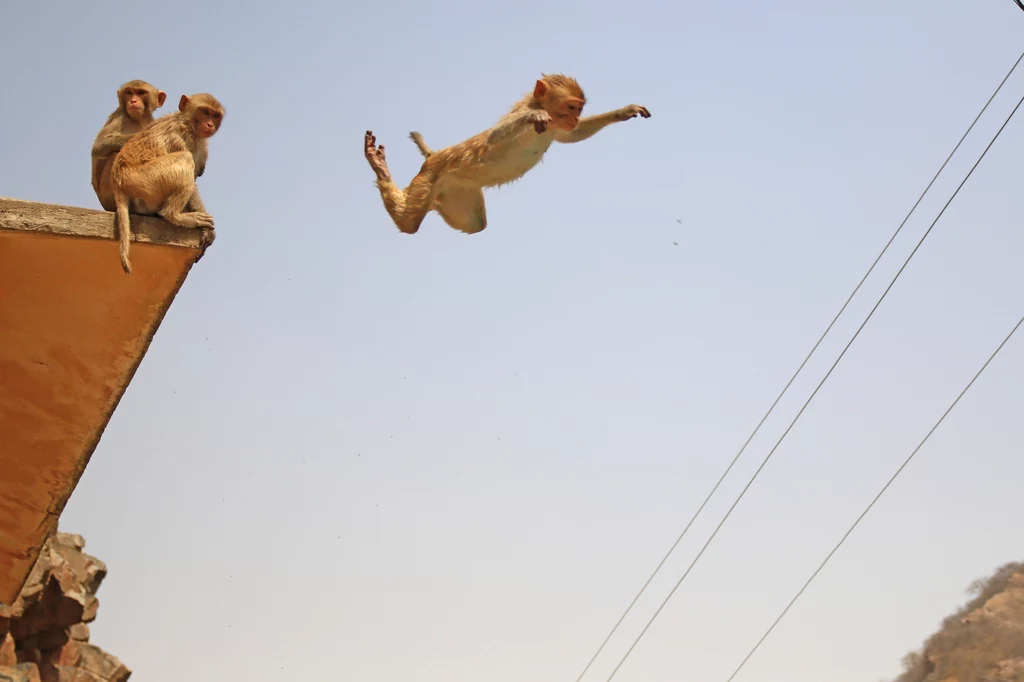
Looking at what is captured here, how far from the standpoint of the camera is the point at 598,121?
25.6 ft

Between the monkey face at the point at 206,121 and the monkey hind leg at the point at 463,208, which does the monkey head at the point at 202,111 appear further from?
the monkey hind leg at the point at 463,208

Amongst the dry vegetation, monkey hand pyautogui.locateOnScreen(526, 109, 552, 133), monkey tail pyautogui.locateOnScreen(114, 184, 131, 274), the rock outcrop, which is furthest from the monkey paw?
the dry vegetation

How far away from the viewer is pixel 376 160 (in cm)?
803

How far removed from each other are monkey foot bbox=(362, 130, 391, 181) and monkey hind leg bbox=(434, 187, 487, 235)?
408mm

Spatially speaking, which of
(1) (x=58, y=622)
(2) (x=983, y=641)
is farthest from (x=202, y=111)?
(2) (x=983, y=641)

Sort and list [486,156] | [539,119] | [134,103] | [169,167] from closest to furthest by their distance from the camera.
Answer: [539,119] < [169,167] < [486,156] < [134,103]

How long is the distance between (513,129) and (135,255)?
248 cm

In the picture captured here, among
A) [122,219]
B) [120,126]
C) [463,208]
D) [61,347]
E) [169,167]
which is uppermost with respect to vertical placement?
[463,208]

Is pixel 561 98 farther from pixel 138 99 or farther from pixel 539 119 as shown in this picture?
pixel 138 99

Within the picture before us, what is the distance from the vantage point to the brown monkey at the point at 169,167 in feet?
24.2

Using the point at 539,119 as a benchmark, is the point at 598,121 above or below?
above

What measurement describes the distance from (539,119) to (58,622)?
19.2 ft

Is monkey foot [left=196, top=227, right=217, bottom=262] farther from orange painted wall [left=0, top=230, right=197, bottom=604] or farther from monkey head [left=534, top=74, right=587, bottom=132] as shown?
monkey head [left=534, top=74, right=587, bottom=132]

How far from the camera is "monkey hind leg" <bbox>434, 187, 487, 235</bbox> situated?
8156 mm
